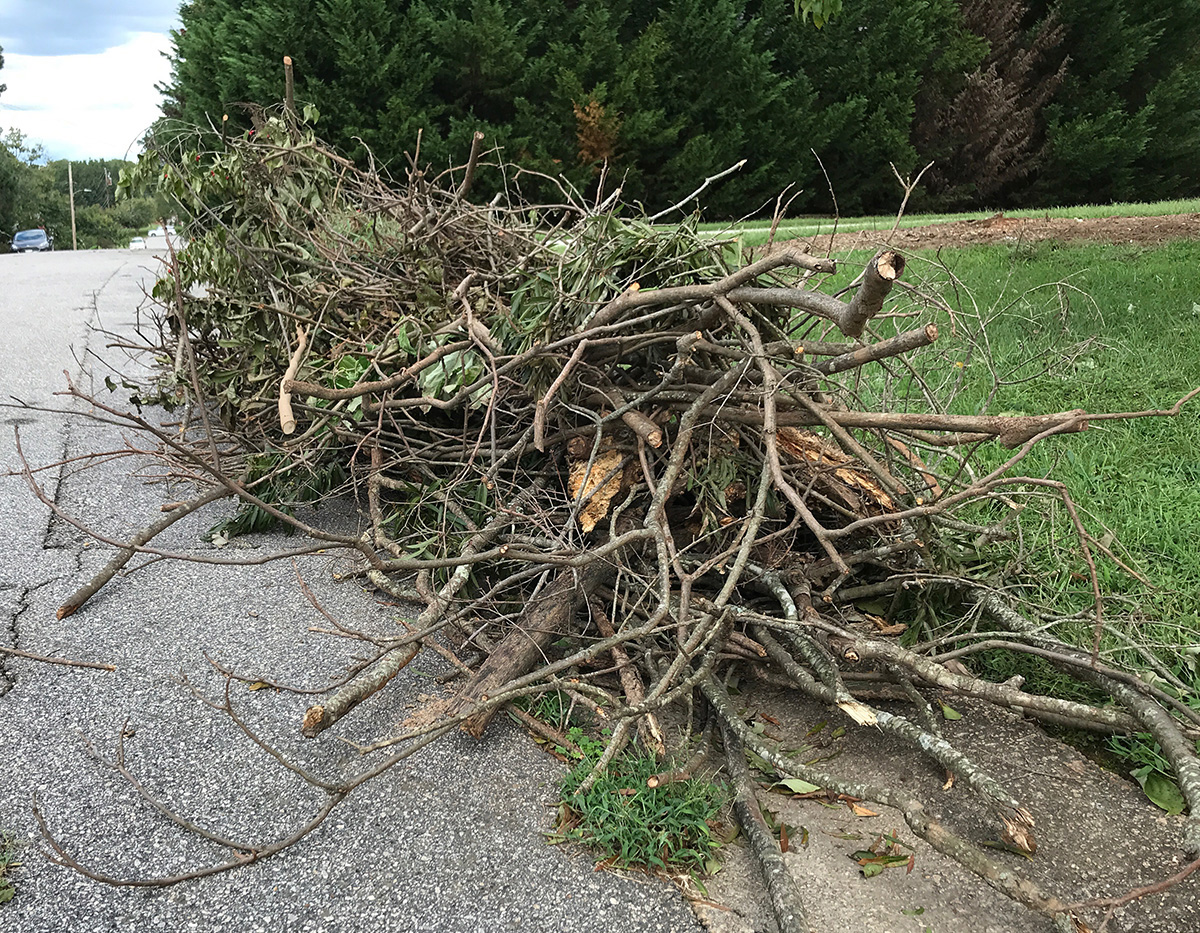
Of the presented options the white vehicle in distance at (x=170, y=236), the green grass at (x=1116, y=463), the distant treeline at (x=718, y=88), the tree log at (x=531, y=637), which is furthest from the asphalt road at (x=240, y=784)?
the distant treeline at (x=718, y=88)

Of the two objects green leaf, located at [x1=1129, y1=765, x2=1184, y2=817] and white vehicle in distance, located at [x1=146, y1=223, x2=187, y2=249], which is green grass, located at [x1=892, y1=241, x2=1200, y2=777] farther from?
white vehicle in distance, located at [x1=146, y1=223, x2=187, y2=249]

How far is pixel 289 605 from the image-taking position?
2.99 m

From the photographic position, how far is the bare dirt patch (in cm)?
851

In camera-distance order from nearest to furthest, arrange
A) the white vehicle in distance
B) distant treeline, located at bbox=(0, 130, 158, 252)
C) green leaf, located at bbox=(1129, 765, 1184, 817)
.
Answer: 1. green leaf, located at bbox=(1129, 765, 1184, 817)
2. the white vehicle in distance
3. distant treeline, located at bbox=(0, 130, 158, 252)

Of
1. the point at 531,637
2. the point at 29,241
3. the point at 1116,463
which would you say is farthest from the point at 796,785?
the point at 29,241

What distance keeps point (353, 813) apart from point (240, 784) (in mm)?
314

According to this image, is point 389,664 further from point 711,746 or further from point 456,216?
point 456,216

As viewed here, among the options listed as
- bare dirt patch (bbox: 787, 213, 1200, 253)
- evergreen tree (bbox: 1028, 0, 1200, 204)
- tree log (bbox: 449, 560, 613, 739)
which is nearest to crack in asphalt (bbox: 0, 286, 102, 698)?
tree log (bbox: 449, 560, 613, 739)

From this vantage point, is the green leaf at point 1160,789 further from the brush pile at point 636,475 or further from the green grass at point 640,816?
the green grass at point 640,816

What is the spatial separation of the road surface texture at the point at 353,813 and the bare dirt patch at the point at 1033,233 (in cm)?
678

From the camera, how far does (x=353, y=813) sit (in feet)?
6.55

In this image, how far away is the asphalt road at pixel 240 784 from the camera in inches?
68.2

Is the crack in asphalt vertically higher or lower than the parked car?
higher

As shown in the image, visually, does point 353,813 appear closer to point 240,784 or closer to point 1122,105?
point 240,784
